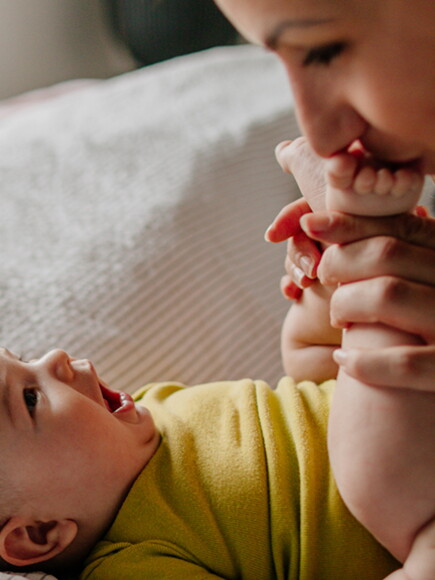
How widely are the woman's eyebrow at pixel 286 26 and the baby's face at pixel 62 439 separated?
1.56 ft

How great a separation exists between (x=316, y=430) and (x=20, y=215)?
695 mm

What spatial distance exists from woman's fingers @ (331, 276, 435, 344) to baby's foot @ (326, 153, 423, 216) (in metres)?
0.06

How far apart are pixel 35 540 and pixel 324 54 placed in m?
0.61

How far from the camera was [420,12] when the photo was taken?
0.45 m

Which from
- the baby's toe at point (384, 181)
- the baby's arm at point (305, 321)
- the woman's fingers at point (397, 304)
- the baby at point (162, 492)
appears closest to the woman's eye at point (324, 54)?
the baby's toe at point (384, 181)

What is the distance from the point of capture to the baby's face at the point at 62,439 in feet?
2.62

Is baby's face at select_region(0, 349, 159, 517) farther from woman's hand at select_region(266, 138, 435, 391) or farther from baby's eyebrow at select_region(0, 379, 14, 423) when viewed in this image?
woman's hand at select_region(266, 138, 435, 391)

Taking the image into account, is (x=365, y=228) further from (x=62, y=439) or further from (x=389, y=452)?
(x=62, y=439)

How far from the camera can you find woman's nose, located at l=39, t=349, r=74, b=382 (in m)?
0.86

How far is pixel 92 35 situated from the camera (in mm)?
2572

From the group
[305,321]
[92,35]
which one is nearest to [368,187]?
[305,321]

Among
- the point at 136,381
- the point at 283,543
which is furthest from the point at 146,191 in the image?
the point at 283,543

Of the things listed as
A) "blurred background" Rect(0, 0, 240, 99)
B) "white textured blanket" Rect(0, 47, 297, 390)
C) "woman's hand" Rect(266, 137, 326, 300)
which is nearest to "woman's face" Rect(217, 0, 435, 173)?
"woman's hand" Rect(266, 137, 326, 300)

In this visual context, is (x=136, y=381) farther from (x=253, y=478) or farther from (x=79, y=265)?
(x=253, y=478)
